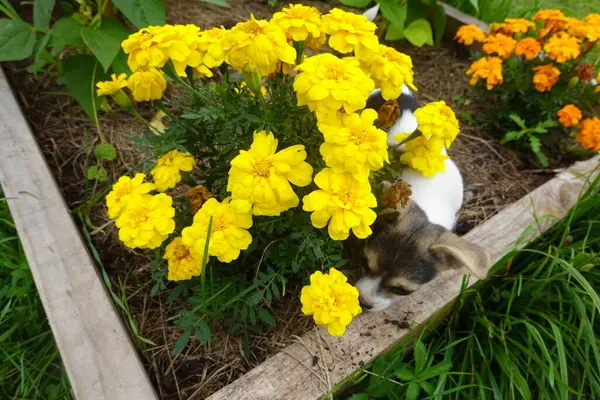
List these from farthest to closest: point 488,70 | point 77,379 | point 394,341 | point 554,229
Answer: point 488,70 < point 554,229 < point 394,341 < point 77,379

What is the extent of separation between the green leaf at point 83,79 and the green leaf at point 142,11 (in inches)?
11.7

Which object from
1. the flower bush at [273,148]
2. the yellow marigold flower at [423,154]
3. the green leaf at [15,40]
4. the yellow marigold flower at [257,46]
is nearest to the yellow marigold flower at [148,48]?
the flower bush at [273,148]

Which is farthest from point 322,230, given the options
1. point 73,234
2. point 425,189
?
point 73,234

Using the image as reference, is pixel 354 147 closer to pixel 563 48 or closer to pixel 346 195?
pixel 346 195

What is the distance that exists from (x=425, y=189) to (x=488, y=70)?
0.76 meters

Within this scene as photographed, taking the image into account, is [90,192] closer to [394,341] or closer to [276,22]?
[276,22]

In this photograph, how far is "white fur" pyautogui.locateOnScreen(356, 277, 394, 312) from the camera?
1.38 meters

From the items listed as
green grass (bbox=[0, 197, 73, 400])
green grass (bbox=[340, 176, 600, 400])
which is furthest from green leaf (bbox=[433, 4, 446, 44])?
green grass (bbox=[0, 197, 73, 400])

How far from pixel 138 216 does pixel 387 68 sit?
2.42 ft

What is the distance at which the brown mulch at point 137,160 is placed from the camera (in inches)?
51.8

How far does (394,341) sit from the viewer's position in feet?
4.31

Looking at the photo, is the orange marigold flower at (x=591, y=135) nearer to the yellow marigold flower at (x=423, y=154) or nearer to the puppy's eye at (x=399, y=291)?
the yellow marigold flower at (x=423, y=154)

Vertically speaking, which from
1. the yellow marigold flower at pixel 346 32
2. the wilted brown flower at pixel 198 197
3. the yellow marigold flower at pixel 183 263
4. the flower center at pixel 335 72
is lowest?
the yellow marigold flower at pixel 183 263

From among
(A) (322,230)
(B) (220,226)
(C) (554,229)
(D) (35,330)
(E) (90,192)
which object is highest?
(B) (220,226)
